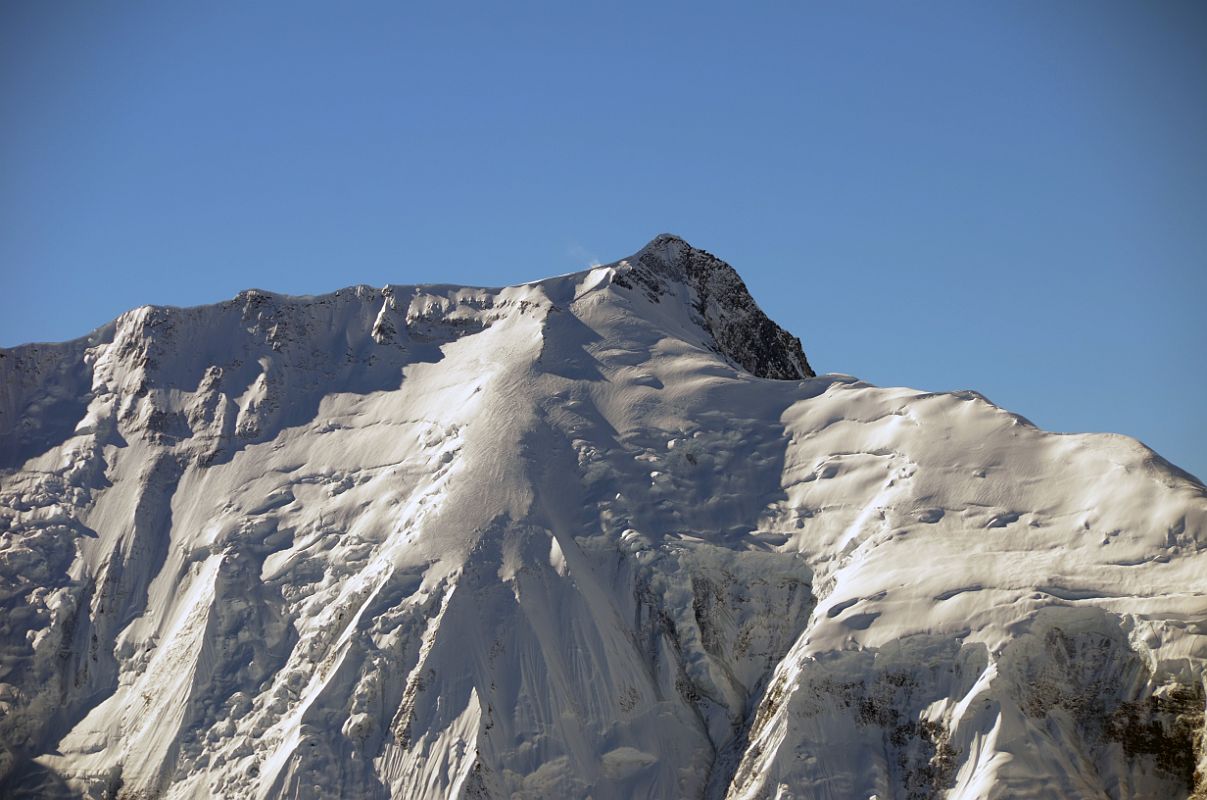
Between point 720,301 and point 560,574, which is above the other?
point 720,301

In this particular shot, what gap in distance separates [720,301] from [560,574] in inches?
1533

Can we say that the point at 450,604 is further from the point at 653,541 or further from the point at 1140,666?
the point at 1140,666

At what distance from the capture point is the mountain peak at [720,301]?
119 metres

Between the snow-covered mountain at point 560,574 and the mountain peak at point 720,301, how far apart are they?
342cm

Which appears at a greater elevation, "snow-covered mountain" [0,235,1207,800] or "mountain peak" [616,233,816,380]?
"mountain peak" [616,233,816,380]

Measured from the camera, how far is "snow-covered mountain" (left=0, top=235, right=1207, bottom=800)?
76.8m

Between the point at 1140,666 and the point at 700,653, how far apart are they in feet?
73.6

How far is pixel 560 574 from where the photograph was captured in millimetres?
88938

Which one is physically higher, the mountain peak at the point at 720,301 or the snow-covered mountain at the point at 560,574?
the mountain peak at the point at 720,301

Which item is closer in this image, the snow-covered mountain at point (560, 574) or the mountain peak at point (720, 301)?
the snow-covered mountain at point (560, 574)

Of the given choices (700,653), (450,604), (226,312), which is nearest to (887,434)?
(700,653)

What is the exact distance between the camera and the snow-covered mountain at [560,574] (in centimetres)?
7681

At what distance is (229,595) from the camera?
94562 millimetres

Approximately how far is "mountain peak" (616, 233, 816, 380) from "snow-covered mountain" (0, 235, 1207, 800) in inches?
135
